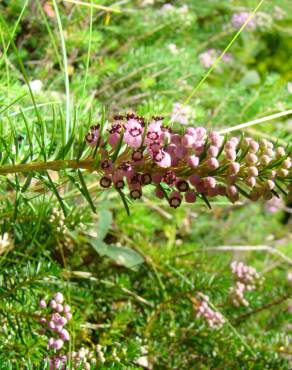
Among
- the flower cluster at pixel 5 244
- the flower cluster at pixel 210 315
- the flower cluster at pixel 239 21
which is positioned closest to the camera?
the flower cluster at pixel 5 244

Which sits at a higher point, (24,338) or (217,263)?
(24,338)

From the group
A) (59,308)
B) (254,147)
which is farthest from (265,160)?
(59,308)

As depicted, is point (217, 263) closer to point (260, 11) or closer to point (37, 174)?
point (37, 174)

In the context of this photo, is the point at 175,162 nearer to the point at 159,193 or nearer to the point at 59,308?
the point at 159,193

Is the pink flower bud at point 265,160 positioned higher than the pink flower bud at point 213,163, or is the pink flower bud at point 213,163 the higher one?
the pink flower bud at point 213,163

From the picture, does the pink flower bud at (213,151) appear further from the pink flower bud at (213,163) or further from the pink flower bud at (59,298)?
the pink flower bud at (59,298)

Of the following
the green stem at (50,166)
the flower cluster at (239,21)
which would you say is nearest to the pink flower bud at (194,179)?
the green stem at (50,166)

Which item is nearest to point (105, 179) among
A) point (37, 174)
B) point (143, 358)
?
point (37, 174)

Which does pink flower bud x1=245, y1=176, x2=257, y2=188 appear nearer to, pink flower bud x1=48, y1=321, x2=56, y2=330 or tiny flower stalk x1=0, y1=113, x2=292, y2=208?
tiny flower stalk x1=0, y1=113, x2=292, y2=208
